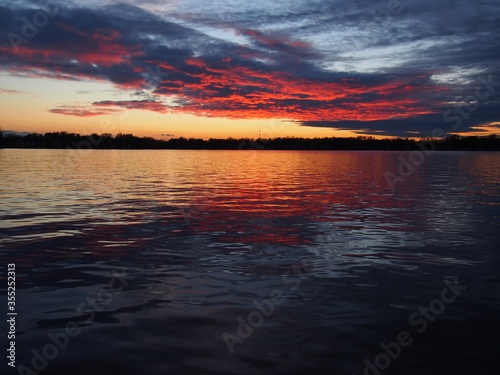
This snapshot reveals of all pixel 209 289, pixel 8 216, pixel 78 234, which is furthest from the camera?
pixel 8 216

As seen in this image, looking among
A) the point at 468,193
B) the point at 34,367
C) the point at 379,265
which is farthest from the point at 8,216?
the point at 468,193

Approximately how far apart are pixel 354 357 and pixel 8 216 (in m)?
20.7

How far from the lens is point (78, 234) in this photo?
59.3 feet

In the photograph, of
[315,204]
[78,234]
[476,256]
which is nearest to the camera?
[476,256]

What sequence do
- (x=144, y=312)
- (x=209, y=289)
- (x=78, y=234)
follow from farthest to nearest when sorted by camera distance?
(x=78, y=234) → (x=209, y=289) → (x=144, y=312)

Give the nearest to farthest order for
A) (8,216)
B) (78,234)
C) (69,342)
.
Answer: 1. (69,342)
2. (78,234)
3. (8,216)

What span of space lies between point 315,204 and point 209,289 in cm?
1871

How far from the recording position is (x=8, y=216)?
A: 877 inches

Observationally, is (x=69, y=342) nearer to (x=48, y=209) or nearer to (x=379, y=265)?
(x=379, y=265)

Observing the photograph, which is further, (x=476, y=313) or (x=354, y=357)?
(x=476, y=313)

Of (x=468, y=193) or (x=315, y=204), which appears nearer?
(x=315, y=204)

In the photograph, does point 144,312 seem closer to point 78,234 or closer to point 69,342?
point 69,342

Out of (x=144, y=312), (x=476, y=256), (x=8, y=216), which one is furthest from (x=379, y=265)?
(x=8, y=216)

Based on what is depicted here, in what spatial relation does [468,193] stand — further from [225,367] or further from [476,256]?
[225,367]
